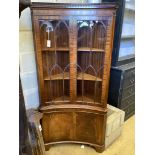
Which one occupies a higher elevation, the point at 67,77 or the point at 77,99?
the point at 67,77

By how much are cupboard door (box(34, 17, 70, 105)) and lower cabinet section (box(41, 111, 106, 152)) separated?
0.19 meters

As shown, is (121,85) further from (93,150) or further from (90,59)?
(93,150)

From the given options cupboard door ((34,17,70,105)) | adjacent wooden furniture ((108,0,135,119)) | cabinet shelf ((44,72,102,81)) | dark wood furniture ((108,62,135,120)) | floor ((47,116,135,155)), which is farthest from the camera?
dark wood furniture ((108,62,135,120))

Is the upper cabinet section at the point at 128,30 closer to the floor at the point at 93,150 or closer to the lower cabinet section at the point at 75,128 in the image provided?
the lower cabinet section at the point at 75,128

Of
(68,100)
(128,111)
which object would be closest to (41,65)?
(68,100)

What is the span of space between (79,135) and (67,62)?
852 mm

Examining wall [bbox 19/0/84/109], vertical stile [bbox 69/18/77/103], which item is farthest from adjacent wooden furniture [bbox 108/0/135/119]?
wall [bbox 19/0/84/109]

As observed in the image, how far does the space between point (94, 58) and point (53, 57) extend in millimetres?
441

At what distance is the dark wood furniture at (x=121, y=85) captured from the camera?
2395mm

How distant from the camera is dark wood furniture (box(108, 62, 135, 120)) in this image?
239cm

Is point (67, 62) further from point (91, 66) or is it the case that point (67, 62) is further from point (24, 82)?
point (24, 82)

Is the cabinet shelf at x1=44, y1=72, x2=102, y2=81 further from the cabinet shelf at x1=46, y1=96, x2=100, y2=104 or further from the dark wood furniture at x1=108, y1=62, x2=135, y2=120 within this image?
the dark wood furniture at x1=108, y1=62, x2=135, y2=120

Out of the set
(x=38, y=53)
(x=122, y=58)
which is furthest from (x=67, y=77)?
(x=122, y=58)

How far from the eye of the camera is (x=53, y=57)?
1988 mm
